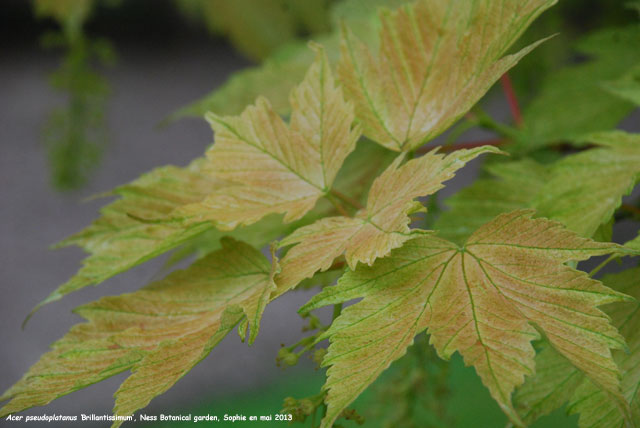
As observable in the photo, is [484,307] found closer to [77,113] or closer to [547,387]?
[547,387]

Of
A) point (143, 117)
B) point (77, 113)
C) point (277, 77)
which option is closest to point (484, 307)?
point (277, 77)

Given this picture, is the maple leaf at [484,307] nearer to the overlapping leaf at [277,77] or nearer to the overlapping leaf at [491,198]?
the overlapping leaf at [491,198]

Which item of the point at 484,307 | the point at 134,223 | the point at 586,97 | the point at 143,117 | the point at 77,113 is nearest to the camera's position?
the point at 484,307

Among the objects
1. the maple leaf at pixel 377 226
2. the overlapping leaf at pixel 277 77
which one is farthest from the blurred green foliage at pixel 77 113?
the maple leaf at pixel 377 226

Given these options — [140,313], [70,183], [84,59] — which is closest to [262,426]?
[70,183]

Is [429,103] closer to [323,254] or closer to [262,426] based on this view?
[323,254]

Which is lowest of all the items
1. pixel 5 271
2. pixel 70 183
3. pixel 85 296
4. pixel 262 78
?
pixel 262 78

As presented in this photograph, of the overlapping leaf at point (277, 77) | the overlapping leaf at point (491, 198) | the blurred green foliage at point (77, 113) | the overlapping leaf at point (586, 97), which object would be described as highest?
the blurred green foliage at point (77, 113)
